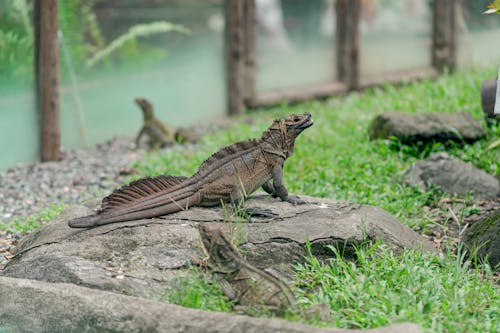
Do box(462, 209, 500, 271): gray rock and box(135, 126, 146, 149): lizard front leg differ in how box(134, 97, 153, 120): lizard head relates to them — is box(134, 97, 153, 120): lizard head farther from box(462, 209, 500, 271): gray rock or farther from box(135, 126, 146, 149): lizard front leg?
box(462, 209, 500, 271): gray rock

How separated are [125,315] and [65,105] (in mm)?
5804

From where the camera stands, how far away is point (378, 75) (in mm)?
12344

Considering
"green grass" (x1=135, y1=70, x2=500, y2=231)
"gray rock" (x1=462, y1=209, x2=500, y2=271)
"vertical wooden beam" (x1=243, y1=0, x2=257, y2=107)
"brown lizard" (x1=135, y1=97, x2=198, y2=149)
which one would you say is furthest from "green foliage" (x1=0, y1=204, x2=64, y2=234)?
"vertical wooden beam" (x1=243, y1=0, x2=257, y2=107)

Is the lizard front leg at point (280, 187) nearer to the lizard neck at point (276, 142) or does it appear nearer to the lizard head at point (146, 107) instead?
the lizard neck at point (276, 142)

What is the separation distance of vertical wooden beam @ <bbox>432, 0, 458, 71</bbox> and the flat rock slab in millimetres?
8499

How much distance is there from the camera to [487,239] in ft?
17.3

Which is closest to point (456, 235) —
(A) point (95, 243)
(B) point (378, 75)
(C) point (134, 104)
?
(A) point (95, 243)

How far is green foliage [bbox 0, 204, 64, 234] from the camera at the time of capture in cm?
604

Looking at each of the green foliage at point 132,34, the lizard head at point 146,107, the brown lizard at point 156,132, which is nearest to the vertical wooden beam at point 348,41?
the green foliage at point 132,34

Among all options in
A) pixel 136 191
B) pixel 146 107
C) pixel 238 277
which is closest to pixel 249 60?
pixel 146 107

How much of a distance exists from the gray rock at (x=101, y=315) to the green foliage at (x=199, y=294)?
1.13ft

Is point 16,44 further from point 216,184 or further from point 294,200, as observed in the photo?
point 294,200

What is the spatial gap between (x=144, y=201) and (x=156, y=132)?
4135 millimetres

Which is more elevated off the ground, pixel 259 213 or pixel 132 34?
pixel 132 34
